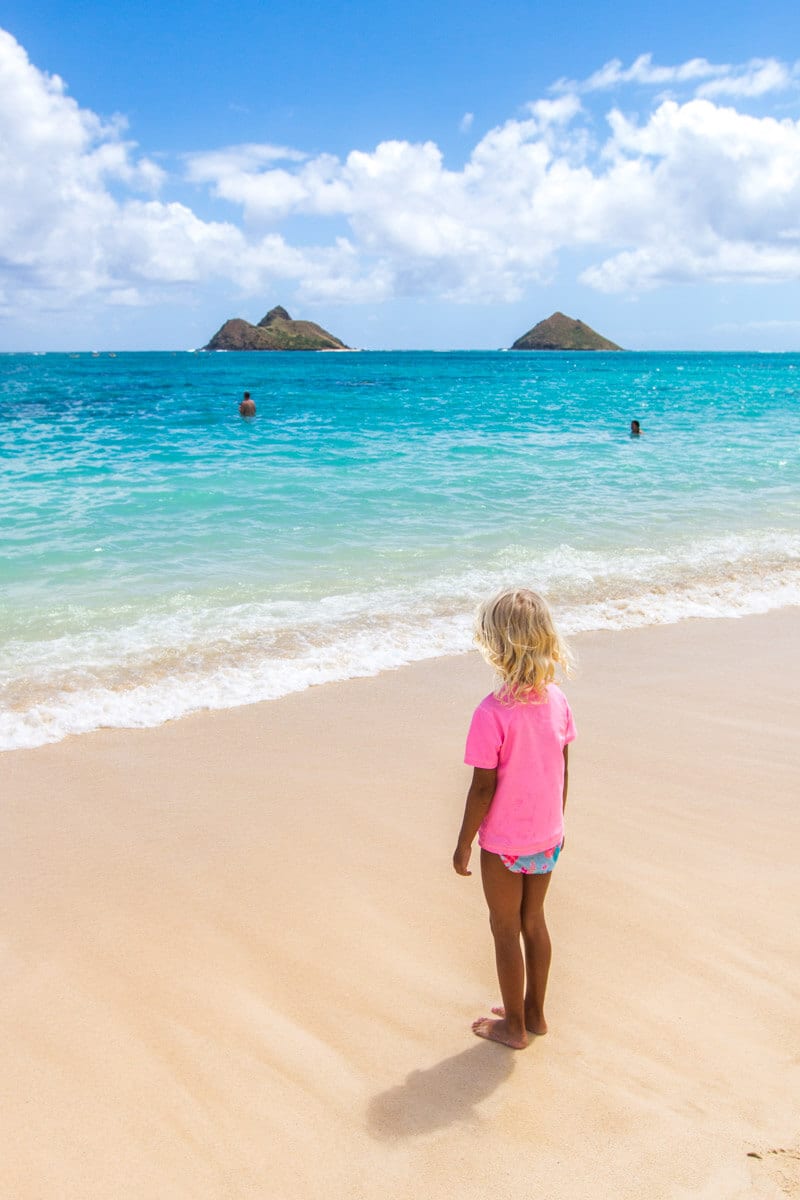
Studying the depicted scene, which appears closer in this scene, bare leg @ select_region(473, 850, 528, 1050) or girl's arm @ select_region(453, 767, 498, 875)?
girl's arm @ select_region(453, 767, 498, 875)

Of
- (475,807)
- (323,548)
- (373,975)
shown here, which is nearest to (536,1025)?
(373,975)

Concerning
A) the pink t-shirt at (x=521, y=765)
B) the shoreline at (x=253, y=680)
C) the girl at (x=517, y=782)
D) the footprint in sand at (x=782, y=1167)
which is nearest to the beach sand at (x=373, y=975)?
the footprint in sand at (x=782, y=1167)

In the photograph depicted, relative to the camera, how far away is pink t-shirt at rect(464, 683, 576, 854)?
2674 millimetres

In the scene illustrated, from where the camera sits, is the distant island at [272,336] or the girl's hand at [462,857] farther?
the distant island at [272,336]

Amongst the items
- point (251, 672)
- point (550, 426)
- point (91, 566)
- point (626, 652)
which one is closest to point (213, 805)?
point (251, 672)

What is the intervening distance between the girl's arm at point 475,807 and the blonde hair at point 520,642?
28 centimetres

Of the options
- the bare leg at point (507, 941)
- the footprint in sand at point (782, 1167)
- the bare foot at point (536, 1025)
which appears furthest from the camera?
the bare foot at point (536, 1025)

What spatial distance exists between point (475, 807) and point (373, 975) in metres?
1.01

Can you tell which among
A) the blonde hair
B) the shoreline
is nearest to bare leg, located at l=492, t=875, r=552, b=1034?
the blonde hair

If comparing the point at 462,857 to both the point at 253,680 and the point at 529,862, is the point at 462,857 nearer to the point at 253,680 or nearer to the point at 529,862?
the point at 529,862

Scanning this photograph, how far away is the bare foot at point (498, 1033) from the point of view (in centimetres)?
287

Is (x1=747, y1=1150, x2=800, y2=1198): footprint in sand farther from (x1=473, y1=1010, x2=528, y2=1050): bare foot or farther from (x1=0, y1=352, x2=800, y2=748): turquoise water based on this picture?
(x1=0, y1=352, x2=800, y2=748): turquoise water

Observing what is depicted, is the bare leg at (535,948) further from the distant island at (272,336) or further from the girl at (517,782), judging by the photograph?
the distant island at (272,336)

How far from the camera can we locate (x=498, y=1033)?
9.53ft
